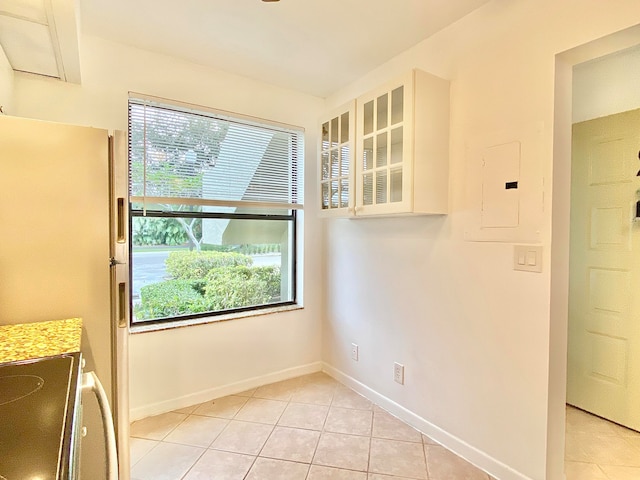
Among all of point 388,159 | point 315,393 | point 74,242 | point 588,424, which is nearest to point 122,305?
point 74,242

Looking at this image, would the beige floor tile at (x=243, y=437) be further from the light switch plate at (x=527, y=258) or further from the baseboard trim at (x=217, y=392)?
the light switch plate at (x=527, y=258)

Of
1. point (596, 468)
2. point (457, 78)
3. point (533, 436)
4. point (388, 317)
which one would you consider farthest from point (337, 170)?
point (596, 468)

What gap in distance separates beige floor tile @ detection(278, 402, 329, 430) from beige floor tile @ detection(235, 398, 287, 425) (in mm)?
49

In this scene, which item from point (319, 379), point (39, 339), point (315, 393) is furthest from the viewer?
point (319, 379)

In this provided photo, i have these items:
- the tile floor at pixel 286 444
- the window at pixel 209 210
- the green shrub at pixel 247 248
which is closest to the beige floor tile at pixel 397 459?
the tile floor at pixel 286 444

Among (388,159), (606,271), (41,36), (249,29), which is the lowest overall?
(606,271)

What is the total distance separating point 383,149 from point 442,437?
68.4 inches

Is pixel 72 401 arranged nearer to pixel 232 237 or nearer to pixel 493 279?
pixel 493 279

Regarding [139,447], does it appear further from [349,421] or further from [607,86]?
[607,86]

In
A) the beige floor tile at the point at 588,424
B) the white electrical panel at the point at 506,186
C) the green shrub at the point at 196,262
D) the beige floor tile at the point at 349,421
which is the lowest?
the beige floor tile at the point at 588,424

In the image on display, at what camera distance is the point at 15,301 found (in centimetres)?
125

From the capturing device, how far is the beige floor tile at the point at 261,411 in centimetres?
224

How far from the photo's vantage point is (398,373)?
7.53ft

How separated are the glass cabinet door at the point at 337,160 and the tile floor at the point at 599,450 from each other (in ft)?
6.30
